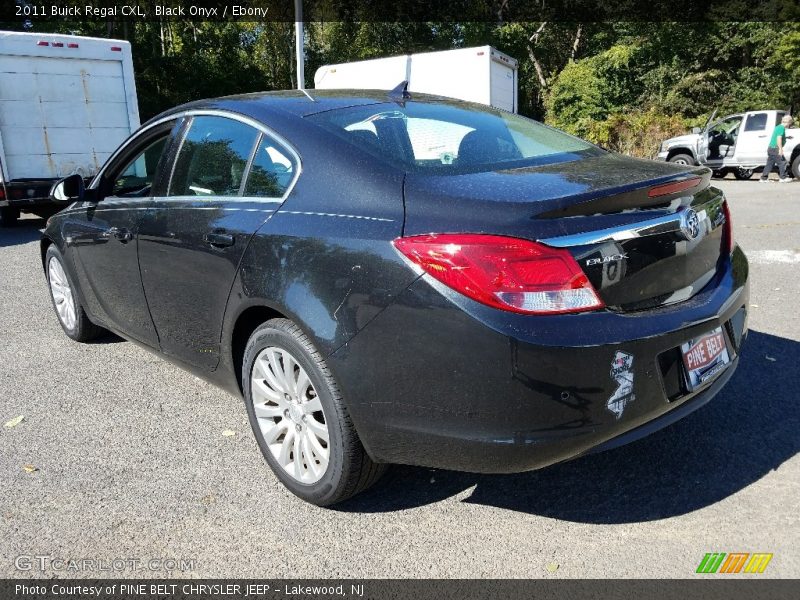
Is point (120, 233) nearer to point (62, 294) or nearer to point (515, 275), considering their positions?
point (62, 294)

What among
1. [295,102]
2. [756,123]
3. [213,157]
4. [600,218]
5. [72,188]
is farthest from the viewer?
[756,123]

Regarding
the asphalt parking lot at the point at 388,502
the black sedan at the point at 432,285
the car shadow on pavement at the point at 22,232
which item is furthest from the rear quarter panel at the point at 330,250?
the car shadow on pavement at the point at 22,232

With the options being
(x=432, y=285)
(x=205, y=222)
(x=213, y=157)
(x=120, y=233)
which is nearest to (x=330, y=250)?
(x=432, y=285)

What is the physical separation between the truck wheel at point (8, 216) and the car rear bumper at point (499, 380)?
426 inches

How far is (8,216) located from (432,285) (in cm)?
1129

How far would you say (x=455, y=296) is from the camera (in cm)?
217

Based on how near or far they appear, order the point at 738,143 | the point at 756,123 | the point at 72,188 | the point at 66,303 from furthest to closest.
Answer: the point at 738,143 < the point at 756,123 < the point at 66,303 < the point at 72,188

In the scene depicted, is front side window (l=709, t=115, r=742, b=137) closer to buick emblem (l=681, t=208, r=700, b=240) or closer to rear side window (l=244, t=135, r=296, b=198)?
buick emblem (l=681, t=208, r=700, b=240)

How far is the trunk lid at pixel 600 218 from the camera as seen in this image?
7.22ft

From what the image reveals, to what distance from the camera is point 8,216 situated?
1130cm

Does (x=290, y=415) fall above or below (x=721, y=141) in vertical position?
above

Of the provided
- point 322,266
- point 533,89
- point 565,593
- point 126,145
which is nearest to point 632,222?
point 322,266

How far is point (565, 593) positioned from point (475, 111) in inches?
89.8

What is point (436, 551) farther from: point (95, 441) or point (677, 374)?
point (95, 441)
